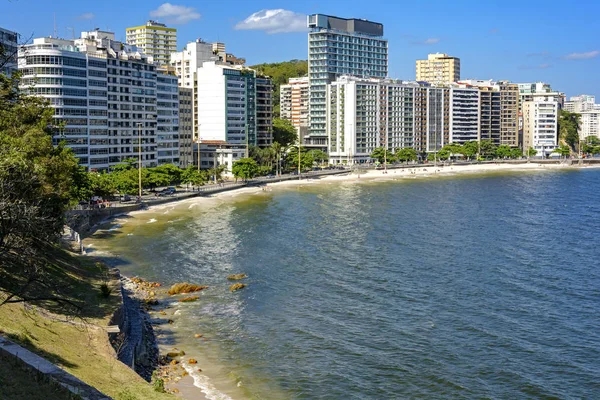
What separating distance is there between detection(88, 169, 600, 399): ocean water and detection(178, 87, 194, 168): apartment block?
46536 millimetres

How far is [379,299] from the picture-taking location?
52.9 metres

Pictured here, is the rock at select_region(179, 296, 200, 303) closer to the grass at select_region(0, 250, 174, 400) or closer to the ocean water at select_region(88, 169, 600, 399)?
the ocean water at select_region(88, 169, 600, 399)

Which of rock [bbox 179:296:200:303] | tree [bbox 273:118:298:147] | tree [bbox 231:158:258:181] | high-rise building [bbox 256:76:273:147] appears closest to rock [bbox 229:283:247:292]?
rock [bbox 179:296:200:303]

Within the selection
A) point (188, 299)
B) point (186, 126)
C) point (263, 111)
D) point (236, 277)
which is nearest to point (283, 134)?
point (263, 111)

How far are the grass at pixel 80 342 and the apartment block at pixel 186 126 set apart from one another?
113657 millimetres

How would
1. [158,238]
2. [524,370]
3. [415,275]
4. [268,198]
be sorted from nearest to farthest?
1. [524,370]
2. [415,275]
3. [158,238]
4. [268,198]

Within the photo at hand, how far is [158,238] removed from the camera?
3127 inches

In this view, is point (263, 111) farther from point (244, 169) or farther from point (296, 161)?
point (244, 169)

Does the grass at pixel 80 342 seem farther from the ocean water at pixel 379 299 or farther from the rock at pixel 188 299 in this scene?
the rock at pixel 188 299

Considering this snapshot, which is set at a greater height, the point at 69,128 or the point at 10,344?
the point at 69,128

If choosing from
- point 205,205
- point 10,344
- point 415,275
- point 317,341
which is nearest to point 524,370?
point 317,341

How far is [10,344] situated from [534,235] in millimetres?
74423

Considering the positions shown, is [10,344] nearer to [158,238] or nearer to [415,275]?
[415,275]

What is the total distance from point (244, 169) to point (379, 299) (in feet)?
310
